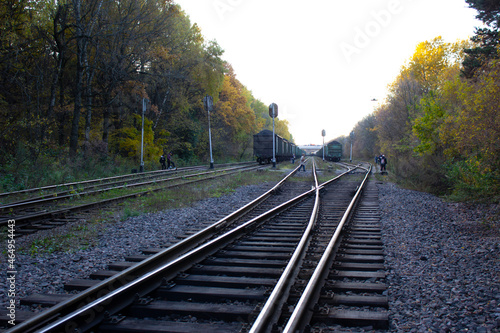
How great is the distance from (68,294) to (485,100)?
8756 millimetres

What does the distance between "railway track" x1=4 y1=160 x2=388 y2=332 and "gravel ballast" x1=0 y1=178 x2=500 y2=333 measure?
341 millimetres

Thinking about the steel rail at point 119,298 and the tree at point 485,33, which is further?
the tree at point 485,33

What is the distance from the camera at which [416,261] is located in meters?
5.40

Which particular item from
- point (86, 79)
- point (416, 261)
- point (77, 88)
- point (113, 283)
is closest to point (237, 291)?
point (113, 283)

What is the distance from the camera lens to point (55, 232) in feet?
22.9

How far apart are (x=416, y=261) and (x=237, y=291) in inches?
122

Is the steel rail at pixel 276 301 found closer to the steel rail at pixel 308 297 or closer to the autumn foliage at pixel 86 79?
the steel rail at pixel 308 297

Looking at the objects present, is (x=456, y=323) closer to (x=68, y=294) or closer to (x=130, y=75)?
(x=68, y=294)

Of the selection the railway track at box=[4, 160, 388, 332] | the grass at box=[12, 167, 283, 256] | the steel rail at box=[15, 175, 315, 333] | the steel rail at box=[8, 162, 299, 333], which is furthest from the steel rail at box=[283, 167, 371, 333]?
the grass at box=[12, 167, 283, 256]

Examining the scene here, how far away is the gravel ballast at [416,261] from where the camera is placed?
141 inches

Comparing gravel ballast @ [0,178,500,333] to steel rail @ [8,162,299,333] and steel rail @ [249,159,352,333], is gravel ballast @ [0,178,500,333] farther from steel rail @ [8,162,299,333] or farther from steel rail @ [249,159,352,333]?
steel rail @ [249,159,352,333]

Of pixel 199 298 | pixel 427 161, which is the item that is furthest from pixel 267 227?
→ pixel 427 161

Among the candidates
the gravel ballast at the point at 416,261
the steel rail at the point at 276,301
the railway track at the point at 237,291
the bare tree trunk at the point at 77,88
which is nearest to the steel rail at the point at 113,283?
the railway track at the point at 237,291

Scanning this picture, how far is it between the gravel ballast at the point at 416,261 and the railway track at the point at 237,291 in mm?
341
